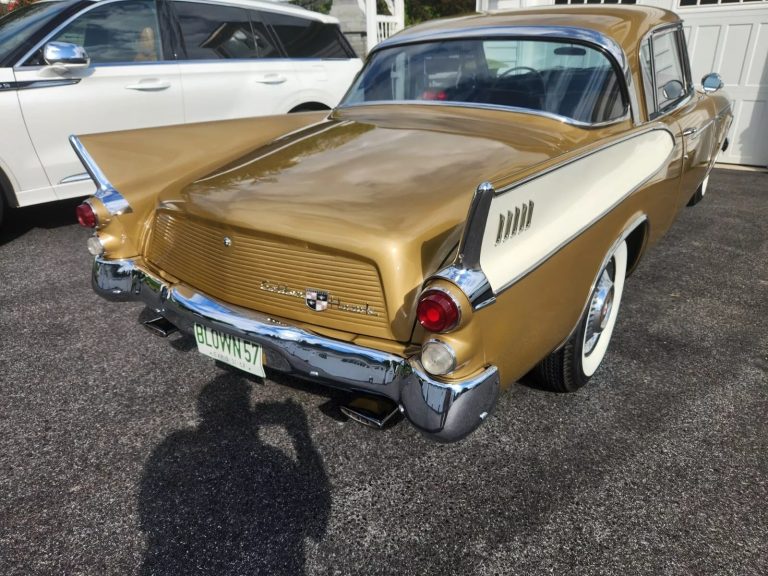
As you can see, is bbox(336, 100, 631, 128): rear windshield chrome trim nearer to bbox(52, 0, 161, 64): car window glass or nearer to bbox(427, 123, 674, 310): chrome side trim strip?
bbox(427, 123, 674, 310): chrome side trim strip

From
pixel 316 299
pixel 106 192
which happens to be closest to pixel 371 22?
pixel 106 192

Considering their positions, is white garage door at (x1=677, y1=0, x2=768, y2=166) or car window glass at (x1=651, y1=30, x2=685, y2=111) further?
white garage door at (x1=677, y1=0, x2=768, y2=166)

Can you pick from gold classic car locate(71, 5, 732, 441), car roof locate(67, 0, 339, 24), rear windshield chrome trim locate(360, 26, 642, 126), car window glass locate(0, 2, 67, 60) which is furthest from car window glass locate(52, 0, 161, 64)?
rear windshield chrome trim locate(360, 26, 642, 126)

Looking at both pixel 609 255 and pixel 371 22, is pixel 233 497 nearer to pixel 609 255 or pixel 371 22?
pixel 609 255

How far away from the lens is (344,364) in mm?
1909

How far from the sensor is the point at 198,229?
7.63 ft

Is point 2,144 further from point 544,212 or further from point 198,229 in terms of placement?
point 544,212

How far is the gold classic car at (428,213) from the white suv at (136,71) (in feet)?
6.72

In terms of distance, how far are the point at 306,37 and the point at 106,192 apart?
3.97 meters

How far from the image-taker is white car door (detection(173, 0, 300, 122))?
5.14 meters

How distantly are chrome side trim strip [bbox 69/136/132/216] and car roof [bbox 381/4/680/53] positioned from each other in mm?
1971

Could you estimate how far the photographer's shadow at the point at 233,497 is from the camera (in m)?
1.86

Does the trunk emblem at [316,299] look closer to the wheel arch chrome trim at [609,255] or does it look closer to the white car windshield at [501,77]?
the wheel arch chrome trim at [609,255]

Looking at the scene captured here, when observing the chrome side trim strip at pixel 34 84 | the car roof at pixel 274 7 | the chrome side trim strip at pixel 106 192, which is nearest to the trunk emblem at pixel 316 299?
the chrome side trim strip at pixel 106 192
